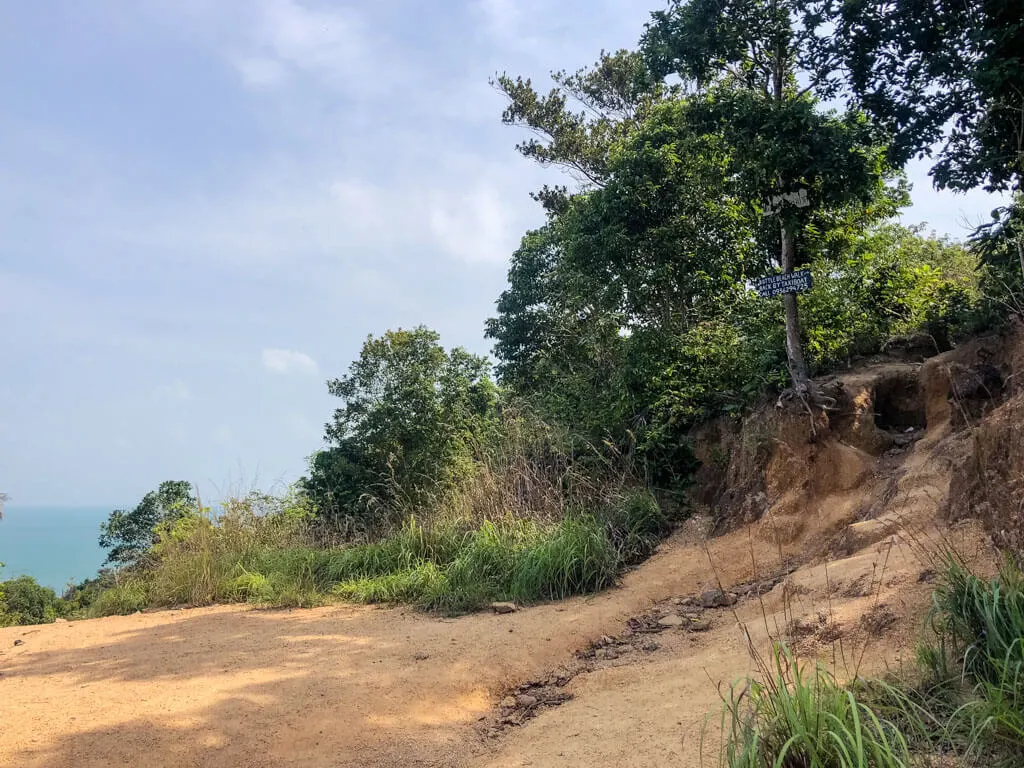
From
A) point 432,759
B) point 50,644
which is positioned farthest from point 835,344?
point 50,644

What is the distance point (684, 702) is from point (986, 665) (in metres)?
1.40

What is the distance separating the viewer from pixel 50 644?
6.62 meters

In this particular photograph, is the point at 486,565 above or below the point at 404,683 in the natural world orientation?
above

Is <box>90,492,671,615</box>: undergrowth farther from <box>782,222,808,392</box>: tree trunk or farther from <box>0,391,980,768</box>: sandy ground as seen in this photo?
<box>782,222,808,392</box>: tree trunk

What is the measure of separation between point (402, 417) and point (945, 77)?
10.6 metres

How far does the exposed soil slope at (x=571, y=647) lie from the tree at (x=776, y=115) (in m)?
1.14

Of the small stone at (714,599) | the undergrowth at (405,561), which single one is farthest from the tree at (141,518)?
the small stone at (714,599)

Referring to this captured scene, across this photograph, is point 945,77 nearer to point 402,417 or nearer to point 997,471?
point 997,471

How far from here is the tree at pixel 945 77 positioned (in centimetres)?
571

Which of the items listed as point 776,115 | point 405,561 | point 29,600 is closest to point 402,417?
point 405,561

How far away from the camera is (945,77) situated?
6.41m

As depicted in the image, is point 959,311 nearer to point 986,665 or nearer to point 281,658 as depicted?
point 986,665

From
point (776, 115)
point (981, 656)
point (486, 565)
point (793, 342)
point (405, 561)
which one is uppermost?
point (776, 115)

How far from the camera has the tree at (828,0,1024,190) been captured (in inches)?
225
